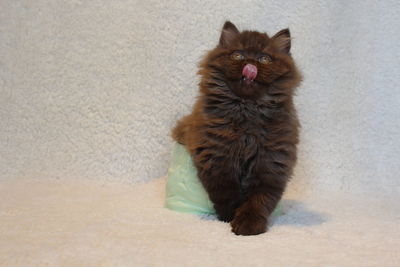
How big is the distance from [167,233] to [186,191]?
0.26 meters

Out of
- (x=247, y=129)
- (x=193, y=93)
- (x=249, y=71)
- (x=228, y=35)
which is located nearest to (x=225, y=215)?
(x=247, y=129)

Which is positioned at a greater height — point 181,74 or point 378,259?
point 181,74

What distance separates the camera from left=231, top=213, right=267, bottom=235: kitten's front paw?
127 cm

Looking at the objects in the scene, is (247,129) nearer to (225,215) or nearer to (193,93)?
(225,215)

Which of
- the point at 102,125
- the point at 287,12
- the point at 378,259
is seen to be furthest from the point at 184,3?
the point at 378,259

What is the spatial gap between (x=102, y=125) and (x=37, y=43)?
462mm

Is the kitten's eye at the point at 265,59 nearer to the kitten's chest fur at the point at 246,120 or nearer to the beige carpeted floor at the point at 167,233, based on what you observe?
the kitten's chest fur at the point at 246,120

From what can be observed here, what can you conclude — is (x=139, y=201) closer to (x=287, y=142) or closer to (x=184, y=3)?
(x=287, y=142)

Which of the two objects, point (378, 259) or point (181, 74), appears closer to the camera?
point (378, 259)

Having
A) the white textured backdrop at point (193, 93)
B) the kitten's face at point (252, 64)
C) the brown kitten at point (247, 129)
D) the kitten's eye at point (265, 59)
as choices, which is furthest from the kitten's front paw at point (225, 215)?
the white textured backdrop at point (193, 93)

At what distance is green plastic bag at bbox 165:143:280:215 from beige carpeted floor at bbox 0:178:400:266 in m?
0.04

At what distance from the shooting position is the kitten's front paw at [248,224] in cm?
127

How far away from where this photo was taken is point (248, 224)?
1.28 m

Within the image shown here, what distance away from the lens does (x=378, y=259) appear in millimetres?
1123
